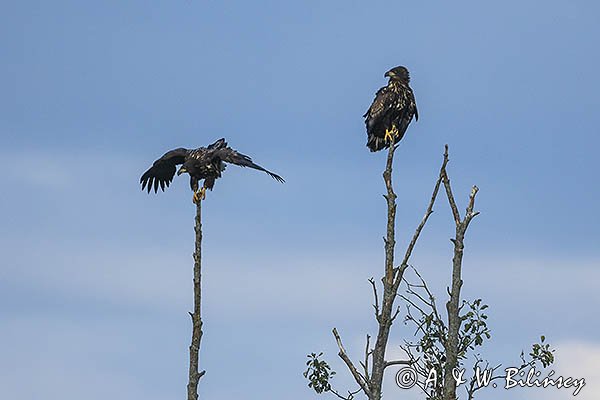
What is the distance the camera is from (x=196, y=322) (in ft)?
68.7

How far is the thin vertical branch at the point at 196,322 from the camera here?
2088 centimetres

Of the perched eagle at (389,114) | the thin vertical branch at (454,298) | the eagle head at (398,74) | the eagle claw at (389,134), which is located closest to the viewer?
the thin vertical branch at (454,298)

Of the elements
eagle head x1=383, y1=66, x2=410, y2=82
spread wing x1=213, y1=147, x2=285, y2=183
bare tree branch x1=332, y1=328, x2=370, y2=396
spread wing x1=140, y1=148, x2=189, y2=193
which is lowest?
bare tree branch x1=332, y1=328, x2=370, y2=396

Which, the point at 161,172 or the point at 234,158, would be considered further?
the point at 161,172

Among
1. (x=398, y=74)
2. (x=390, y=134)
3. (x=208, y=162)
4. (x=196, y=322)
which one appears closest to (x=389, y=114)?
(x=390, y=134)

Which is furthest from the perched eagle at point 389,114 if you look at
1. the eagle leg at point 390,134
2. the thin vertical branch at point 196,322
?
the thin vertical branch at point 196,322

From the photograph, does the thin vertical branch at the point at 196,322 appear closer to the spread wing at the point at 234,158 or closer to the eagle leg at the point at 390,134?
the spread wing at the point at 234,158

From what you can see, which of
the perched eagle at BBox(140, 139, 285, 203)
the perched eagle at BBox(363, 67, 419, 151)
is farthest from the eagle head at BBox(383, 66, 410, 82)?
the perched eagle at BBox(140, 139, 285, 203)

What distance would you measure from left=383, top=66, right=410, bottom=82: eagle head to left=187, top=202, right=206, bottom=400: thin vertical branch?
6662mm

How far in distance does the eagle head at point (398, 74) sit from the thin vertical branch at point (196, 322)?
6.66 metres

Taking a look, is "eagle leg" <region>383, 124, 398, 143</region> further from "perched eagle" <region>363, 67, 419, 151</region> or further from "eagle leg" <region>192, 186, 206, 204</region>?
"eagle leg" <region>192, 186, 206, 204</region>

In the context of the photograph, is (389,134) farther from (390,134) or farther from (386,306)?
(386,306)

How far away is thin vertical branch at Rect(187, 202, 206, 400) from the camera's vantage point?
20.9m

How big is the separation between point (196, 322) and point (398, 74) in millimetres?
7883
